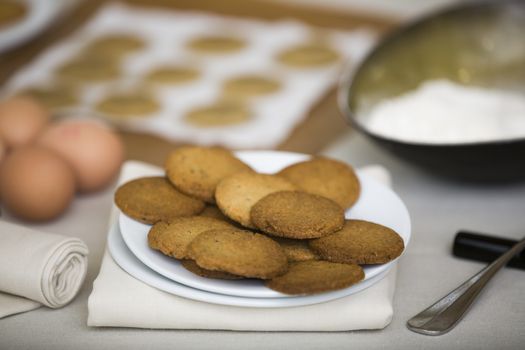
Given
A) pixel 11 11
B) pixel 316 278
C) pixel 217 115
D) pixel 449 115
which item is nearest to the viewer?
pixel 316 278

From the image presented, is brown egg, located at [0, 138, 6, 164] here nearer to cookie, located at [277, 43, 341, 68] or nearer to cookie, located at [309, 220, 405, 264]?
cookie, located at [309, 220, 405, 264]

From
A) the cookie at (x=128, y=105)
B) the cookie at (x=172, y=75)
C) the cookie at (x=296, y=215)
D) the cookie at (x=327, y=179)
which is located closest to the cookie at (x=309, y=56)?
the cookie at (x=172, y=75)

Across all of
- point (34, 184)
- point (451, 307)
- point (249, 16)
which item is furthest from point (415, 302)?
point (249, 16)

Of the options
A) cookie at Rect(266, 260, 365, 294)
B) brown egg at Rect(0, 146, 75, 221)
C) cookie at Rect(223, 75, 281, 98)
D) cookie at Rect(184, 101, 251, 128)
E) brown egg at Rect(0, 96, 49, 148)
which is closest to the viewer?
cookie at Rect(266, 260, 365, 294)

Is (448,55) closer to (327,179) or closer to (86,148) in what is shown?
(327,179)

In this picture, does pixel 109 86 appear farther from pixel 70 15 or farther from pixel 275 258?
pixel 275 258

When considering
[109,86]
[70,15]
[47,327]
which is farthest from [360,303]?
[70,15]

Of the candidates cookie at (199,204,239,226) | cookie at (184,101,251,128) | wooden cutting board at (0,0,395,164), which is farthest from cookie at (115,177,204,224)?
cookie at (184,101,251,128)
